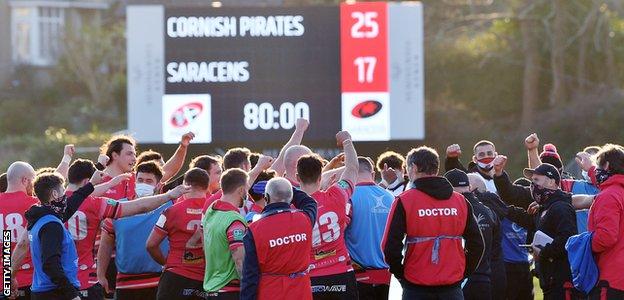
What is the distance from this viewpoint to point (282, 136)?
22.0m

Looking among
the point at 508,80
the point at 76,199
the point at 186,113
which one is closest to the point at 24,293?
the point at 76,199

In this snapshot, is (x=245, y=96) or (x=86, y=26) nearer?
(x=245, y=96)

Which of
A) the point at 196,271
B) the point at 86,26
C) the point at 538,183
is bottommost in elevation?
the point at 196,271

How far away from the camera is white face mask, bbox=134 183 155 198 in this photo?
10.5m

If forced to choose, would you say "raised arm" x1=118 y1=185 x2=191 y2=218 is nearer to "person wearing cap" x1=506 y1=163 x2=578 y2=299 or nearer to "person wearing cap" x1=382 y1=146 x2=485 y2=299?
"person wearing cap" x1=382 y1=146 x2=485 y2=299

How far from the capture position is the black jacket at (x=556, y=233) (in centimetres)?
988

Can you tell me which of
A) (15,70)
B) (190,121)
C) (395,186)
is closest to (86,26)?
(15,70)

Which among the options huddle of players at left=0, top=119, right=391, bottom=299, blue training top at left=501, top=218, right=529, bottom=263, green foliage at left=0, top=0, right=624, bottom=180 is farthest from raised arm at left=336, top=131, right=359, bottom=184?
green foliage at left=0, top=0, right=624, bottom=180

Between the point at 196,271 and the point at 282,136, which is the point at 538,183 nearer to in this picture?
the point at 196,271

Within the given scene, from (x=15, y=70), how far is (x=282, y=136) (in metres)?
28.1

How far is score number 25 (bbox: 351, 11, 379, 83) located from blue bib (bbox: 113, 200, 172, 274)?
12.4 m

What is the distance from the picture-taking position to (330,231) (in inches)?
370

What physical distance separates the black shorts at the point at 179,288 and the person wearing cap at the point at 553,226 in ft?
8.88

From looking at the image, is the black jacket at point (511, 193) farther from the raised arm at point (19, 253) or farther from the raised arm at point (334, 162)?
the raised arm at point (19, 253)
